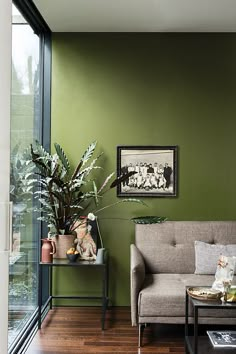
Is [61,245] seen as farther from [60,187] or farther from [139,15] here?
[139,15]

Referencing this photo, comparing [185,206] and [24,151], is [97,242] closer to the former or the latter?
[185,206]

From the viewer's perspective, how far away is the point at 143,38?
13.9ft

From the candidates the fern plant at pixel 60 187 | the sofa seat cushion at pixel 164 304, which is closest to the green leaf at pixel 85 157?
the fern plant at pixel 60 187

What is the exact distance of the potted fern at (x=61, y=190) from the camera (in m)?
3.79

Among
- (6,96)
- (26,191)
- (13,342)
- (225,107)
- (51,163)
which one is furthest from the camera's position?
(225,107)

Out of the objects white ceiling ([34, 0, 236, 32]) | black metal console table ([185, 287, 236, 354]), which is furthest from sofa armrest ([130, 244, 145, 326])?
white ceiling ([34, 0, 236, 32])

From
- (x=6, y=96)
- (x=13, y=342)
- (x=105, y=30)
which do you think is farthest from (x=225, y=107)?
(x=6, y=96)

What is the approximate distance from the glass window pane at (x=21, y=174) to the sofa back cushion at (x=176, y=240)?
971mm

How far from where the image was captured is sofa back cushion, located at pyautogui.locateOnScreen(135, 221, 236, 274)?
3.90m

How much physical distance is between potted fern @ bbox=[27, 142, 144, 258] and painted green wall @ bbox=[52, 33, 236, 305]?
0.24 metres

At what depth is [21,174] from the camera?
331 cm

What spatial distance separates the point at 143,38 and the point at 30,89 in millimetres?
1257

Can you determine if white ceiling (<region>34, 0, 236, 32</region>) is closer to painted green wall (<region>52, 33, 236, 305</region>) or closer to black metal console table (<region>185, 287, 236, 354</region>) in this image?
painted green wall (<region>52, 33, 236, 305</region>)

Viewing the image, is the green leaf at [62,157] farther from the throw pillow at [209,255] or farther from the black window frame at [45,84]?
the throw pillow at [209,255]
